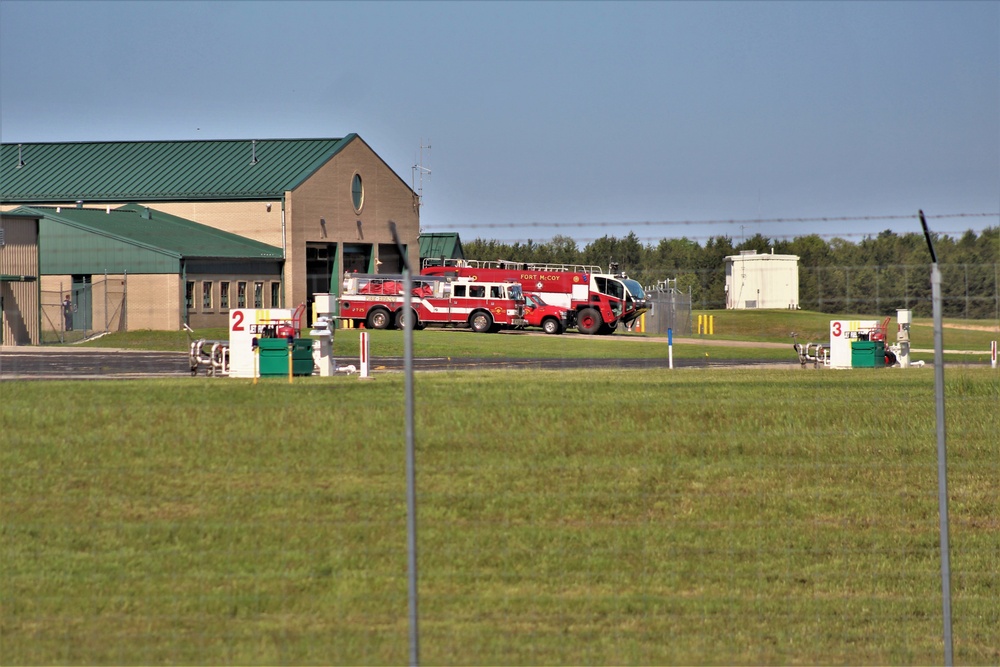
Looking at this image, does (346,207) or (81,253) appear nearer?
(81,253)

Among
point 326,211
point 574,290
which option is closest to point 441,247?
point 326,211

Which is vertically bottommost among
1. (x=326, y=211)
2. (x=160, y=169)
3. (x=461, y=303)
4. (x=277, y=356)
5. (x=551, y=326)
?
(x=277, y=356)

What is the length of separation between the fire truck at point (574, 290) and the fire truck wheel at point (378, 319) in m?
3.32

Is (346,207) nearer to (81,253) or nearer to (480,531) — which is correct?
(81,253)

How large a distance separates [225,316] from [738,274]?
31.4 metres

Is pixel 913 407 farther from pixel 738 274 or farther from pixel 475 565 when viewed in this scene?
pixel 475 565

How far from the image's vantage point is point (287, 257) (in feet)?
139

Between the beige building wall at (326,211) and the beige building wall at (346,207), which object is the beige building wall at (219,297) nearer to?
the beige building wall at (346,207)

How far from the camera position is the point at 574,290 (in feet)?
136

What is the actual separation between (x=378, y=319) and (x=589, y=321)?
25.7 ft

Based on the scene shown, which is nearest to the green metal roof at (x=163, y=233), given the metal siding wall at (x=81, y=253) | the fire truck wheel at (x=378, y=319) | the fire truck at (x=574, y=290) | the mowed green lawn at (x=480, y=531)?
the metal siding wall at (x=81, y=253)

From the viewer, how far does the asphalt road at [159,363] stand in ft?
71.1

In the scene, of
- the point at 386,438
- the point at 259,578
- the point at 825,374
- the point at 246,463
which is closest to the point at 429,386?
the point at 386,438

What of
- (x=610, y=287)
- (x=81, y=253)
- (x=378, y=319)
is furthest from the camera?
(x=610, y=287)
